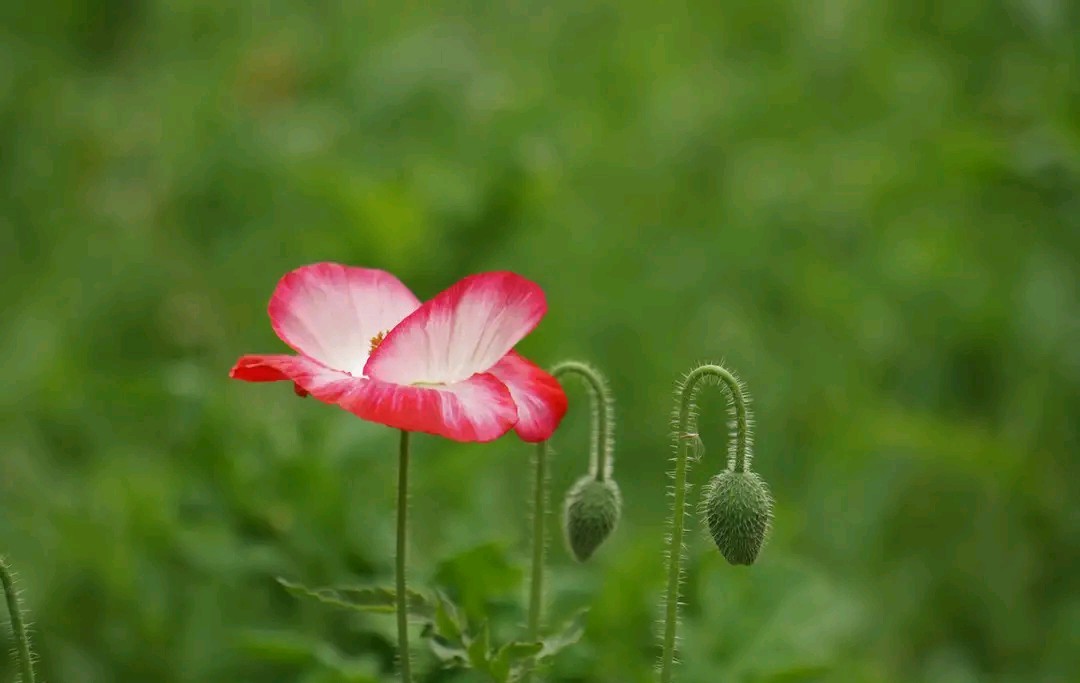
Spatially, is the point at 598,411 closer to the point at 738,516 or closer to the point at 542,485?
the point at 542,485

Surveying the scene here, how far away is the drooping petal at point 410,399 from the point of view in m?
1.49

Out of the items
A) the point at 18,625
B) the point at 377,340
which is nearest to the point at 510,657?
the point at 377,340

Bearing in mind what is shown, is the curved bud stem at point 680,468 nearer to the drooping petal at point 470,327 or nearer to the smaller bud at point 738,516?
the smaller bud at point 738,516

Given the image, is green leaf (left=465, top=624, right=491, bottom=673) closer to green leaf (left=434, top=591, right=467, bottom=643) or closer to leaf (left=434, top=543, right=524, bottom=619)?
green leaf (left=434, top=591, right=467, bottom=643)

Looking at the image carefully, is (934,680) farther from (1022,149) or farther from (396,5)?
(396,5)

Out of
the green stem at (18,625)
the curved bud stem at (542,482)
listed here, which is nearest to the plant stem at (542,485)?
the curved bud stem at (542,482)

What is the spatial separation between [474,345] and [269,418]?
1.33m

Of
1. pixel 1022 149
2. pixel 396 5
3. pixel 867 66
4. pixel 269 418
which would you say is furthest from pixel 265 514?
pixel 396 5

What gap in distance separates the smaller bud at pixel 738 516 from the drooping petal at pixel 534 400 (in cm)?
22

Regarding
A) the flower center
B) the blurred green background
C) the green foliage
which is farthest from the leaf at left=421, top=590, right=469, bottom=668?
the flower center

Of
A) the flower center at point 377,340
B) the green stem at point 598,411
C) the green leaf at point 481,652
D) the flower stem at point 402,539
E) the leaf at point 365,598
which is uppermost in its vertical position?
the flower center at point 377,340

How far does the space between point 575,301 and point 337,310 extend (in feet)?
7.77

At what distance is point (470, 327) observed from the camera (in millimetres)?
1660

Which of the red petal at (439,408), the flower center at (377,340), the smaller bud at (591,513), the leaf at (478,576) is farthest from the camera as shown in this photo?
the leaf at (478,576)
